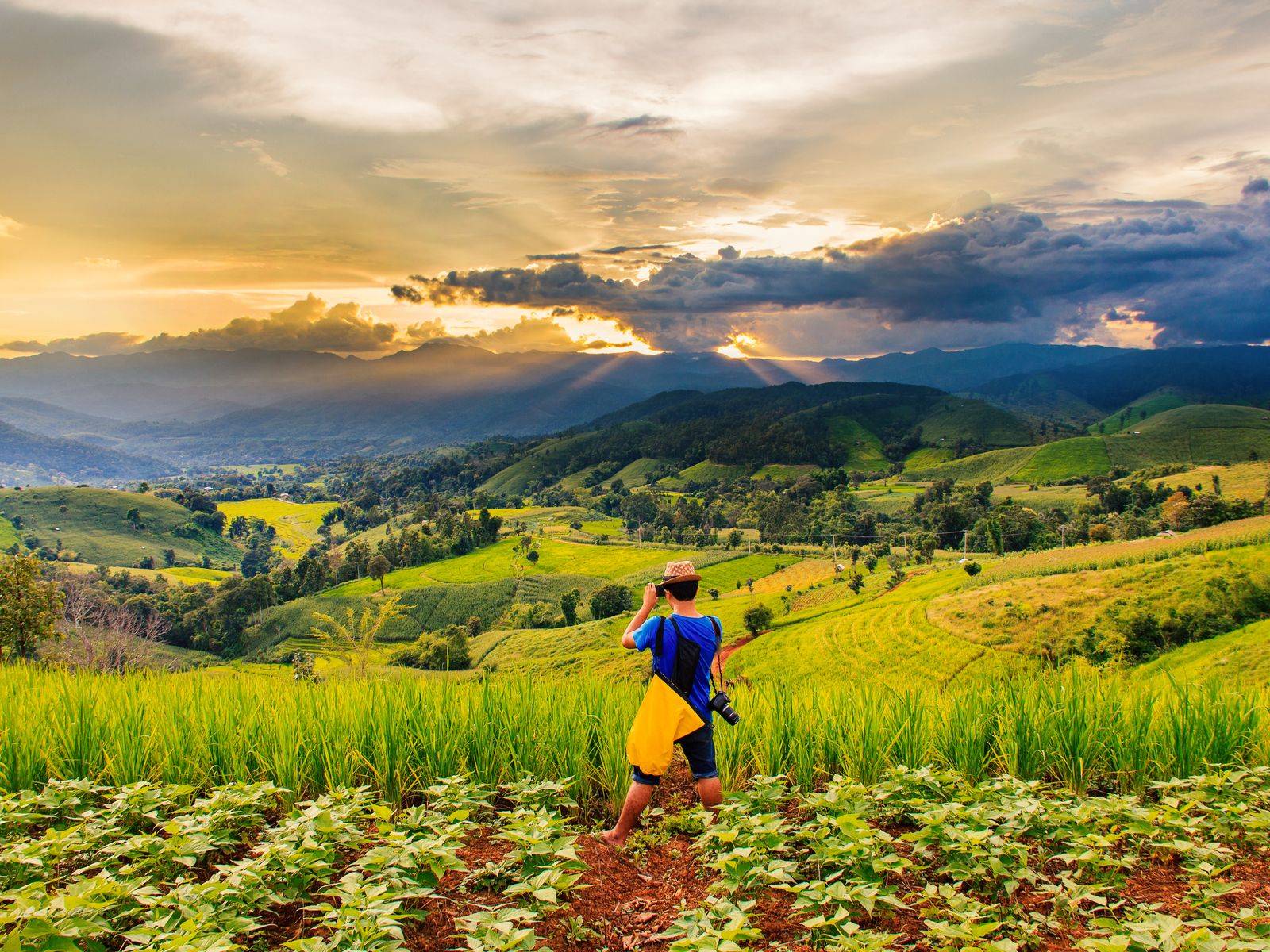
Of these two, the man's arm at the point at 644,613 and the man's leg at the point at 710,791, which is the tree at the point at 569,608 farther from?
the man's leg at the point at 710,791

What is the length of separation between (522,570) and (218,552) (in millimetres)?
96390

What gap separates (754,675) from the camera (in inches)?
2972

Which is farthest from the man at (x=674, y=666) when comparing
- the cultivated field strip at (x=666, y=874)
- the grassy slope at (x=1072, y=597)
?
the grassy slope at (x=1072, y=597)

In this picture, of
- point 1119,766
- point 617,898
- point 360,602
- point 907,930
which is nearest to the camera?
point 907,930

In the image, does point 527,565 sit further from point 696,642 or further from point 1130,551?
point 696,642

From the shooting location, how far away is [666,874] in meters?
5.50

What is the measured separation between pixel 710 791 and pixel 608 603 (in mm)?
111800

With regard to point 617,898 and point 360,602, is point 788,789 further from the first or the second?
point 360,602

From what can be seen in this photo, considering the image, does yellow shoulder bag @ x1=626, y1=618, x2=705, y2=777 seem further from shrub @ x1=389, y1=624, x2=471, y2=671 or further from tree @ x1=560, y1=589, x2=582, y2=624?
tree @ x1=560, y1=589, x2=582, y2=624

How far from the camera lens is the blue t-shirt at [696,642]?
5.95 m

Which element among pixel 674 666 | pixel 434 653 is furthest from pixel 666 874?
pixel 434 653

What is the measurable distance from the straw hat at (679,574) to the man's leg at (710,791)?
65.2 inches

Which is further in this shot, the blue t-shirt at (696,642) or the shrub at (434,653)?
the shrub at (434,653)

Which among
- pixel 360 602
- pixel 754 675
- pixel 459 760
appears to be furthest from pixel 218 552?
pixel 459 760
